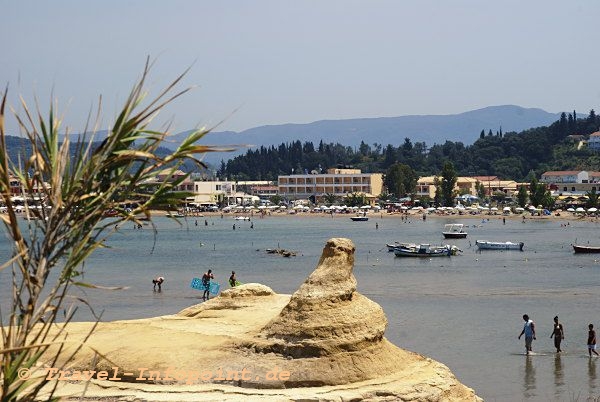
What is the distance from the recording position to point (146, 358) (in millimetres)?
16141

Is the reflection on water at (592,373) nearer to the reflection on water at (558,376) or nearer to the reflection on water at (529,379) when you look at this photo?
the reflection on water at (558,376)

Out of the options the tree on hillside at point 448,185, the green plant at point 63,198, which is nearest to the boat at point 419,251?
the green plant at point 63,198

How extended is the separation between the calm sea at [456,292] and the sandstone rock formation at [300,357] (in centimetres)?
207

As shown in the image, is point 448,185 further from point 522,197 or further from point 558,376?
point 558,376

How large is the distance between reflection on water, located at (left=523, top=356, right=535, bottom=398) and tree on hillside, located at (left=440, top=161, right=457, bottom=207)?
14786 centimetres

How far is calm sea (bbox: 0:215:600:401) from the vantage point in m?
25.8

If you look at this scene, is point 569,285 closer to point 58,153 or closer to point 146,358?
point 146,358

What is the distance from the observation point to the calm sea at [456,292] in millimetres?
25750

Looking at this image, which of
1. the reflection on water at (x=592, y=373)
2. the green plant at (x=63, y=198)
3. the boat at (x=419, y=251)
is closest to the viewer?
the green plant at (x=63, y=198)

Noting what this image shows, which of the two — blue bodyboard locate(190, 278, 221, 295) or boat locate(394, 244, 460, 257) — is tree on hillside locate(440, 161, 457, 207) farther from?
blue bodyboard locate(190, 278, 221, 295)

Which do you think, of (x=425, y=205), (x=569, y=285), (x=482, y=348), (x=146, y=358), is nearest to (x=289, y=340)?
(x=146, y=358)

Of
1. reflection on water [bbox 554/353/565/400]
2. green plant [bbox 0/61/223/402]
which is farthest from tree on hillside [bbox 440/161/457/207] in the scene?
green plant [bbox 0/61/223/402]

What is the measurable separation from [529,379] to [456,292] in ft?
80.7

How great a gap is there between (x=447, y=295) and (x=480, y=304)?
13.8 ft
